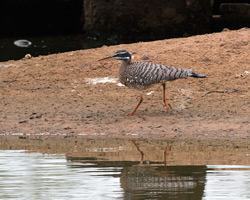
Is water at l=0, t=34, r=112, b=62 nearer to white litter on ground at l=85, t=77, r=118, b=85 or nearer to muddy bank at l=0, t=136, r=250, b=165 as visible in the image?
white litter on ground at l=85, t=77, r=118, b=85

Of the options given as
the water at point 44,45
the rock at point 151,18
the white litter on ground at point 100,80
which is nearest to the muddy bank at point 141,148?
the white litter on ground at point 100,80

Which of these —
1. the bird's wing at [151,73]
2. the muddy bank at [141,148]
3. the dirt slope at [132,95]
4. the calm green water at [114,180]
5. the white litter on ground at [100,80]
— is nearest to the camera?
the calm green water at [114,180]

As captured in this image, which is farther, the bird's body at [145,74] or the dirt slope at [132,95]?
the bird's body at [145,74]

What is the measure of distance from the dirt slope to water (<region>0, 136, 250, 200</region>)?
0.77m

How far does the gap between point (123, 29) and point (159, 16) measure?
92 cm

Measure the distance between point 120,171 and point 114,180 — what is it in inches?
12.9

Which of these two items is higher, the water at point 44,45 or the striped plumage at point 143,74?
the striped plumage at point 143,74

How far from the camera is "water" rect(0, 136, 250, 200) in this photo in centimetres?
539

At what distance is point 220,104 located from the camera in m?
9.14

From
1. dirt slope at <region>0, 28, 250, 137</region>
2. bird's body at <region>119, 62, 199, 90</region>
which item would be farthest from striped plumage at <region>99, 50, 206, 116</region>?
dirt slope at <region>0, 28, 250, 137</region>

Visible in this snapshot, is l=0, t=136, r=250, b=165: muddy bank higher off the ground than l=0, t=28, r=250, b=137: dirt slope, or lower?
higher

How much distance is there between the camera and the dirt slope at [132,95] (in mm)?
8430

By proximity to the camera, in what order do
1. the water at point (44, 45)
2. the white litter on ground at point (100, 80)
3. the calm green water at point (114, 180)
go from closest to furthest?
the calm green water at point (114, 180), the white litter on ground at point (100, 80), the water at point (44, 45)

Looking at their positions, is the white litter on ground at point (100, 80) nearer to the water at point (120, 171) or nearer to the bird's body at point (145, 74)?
the bird's body at point (145, 74)
